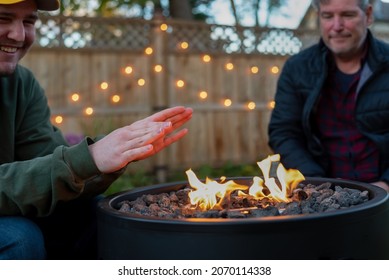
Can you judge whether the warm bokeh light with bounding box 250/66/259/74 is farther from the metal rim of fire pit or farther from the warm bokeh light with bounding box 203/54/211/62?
the metal rim of fire pit

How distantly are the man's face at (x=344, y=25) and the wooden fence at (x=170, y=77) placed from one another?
3.27m

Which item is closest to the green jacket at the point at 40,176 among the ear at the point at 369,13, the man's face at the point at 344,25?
the man's face at the point at 344,25

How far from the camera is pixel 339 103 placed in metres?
2.86

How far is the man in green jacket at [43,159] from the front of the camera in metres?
1.67

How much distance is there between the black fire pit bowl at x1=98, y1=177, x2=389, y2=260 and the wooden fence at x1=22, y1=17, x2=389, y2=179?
413 cm

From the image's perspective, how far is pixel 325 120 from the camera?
113 inches

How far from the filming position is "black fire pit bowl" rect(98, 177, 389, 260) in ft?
4.60

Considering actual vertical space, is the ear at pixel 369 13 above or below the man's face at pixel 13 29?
above

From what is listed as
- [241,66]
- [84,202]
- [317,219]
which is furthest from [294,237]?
[241,66]

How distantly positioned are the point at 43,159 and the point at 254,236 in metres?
0.77

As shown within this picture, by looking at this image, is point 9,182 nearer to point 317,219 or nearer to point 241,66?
point 317,219

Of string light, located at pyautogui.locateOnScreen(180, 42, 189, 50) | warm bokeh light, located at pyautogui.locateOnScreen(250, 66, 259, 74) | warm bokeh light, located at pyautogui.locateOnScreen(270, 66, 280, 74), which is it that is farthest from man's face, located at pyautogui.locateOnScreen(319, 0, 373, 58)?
warm bokeh light, located at pyautogui.locateOnScreen(270, 66, 280, 74)

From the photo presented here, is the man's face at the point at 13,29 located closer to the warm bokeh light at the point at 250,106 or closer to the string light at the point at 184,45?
the string light at the point at 184,45

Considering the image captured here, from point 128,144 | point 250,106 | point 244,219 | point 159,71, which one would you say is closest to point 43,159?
point 128,144
